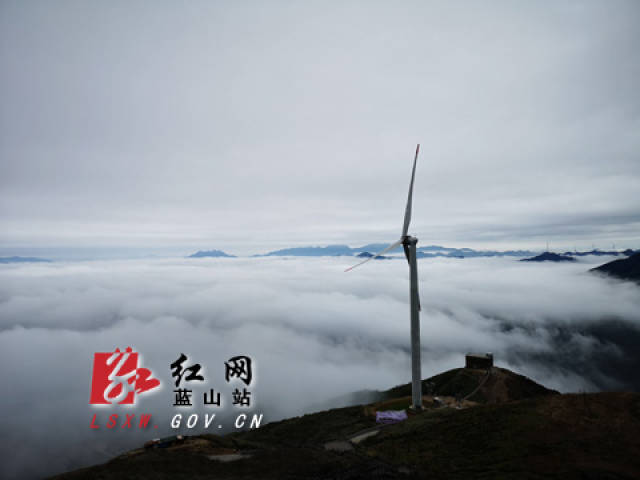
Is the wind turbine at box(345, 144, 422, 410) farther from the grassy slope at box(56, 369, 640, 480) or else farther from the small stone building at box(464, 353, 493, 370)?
the small stone building at box(464, 353, 493, 370)

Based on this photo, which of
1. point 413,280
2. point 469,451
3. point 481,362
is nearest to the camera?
point 469,451

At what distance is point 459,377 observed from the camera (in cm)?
13762

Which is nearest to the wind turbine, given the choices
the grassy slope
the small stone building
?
the grassy slope

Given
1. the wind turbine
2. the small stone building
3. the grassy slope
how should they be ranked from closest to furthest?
the grassy slope < the wind turbine < the small stone building

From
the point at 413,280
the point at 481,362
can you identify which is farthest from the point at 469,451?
the point at 481,362

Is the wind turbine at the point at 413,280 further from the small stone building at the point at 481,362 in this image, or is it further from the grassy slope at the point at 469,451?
the small stone building at the point at 481,362

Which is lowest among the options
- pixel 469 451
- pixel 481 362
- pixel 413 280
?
pixel 481 362

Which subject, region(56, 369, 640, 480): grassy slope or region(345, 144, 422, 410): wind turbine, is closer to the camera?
region(56, 369, 640, 480): grassy slope

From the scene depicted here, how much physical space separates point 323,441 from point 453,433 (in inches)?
1080

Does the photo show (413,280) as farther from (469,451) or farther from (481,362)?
(481,362)

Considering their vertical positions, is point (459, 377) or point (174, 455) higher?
point (174, 455)

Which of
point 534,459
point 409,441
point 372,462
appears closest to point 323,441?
point 409,441

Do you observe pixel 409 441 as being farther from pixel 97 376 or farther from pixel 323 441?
pixel 97 376

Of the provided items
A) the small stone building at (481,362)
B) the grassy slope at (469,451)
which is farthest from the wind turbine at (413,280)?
the small stone building at (481,362)
